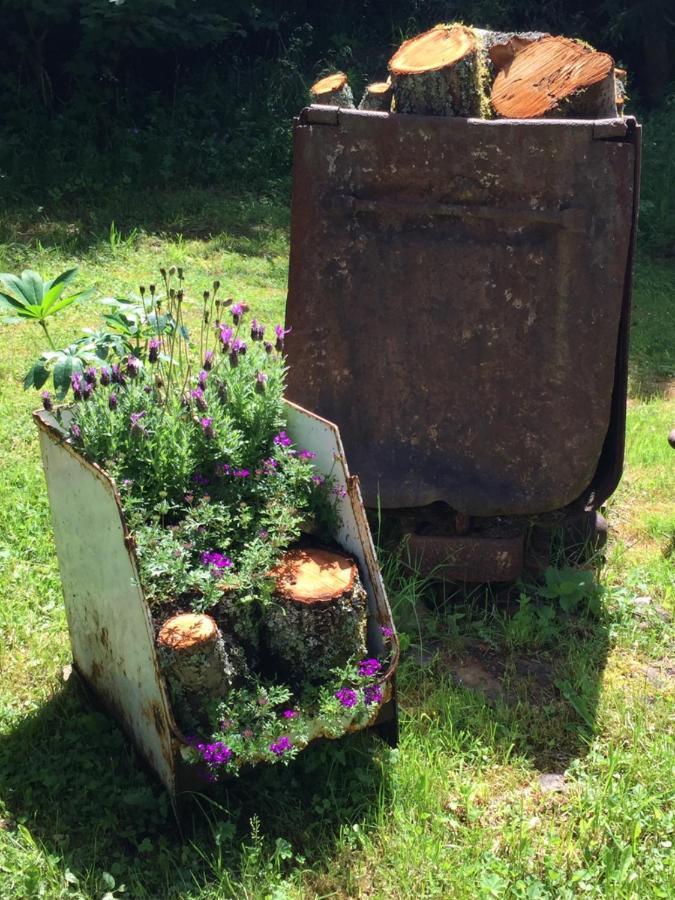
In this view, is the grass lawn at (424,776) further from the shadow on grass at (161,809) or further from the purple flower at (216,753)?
the purple flower at (216,753)

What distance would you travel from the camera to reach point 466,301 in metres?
3.39

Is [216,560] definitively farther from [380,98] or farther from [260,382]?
[380,98]

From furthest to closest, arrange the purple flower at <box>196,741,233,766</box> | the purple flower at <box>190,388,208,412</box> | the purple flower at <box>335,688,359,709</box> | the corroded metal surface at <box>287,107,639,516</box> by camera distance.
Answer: the corroded metal surface at <box>287,107,639,516</box>, the purple flower at <box>190,388,208,412</box>, the purple flower at <box>335,688,359,709</box>, the purple flower at <box>196,741,233,766</box>

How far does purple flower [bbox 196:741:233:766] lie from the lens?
2266mm

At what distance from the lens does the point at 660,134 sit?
9.66 m

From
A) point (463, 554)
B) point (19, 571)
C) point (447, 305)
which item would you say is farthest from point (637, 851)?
point (19, 571)

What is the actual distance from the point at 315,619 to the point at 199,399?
68cm

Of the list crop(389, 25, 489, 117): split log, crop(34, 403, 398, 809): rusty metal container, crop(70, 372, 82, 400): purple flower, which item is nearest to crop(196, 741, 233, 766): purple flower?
crop(34, 403, 398, 809): rusty metal container

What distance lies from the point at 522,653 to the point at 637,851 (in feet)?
2.96

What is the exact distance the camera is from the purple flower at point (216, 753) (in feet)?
7.43

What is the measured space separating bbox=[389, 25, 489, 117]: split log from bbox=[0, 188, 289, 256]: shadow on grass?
4221mm

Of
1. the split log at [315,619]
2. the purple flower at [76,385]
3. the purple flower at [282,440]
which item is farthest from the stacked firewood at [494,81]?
the split log at [315,619]

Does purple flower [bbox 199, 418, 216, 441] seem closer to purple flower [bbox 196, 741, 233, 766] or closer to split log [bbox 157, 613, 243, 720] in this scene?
split log [bbox 157, 613, 243, 720]

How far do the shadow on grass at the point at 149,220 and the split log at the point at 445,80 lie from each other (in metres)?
4.22
